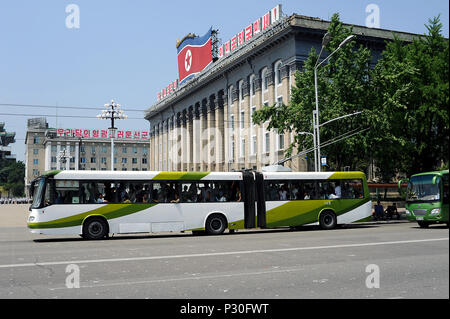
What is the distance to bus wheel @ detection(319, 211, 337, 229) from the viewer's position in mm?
22672

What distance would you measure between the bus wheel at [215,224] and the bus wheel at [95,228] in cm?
431

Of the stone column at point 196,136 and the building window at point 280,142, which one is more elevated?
the stone column at point 196,136

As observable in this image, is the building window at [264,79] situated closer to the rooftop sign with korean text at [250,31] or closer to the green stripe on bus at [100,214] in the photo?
the rooftop sign with korean text at [250,31]

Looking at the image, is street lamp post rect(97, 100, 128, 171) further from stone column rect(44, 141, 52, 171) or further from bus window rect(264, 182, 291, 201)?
stone column rect(44, 141, 52, 171)

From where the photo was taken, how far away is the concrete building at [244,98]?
4581 centimetres

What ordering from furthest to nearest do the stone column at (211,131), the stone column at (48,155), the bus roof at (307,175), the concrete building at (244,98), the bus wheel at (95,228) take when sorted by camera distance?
the stone column at (48,155) < the stone column at (211,131) < the concrete building at (244,98) < the bus roof at (307,175) < the bus wheel at (95,228)

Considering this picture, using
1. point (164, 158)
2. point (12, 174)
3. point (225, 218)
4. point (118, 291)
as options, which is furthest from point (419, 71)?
point (12, 174)

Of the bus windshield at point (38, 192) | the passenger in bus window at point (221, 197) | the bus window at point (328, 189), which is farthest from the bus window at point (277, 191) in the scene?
the bus windshield at point (38, 192)

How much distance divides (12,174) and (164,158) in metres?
95.6

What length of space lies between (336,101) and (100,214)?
16926 mm

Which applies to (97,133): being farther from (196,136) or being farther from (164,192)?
(164,192)

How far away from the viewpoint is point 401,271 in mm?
8727

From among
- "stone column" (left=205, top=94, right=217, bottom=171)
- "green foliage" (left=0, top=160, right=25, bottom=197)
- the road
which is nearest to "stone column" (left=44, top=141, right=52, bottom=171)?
"green foliage" (left=0, top=160, right=25, bottom=197)

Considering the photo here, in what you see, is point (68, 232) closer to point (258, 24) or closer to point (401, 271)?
point (401, 271)
